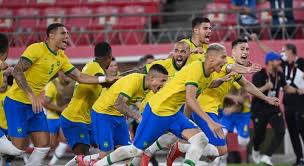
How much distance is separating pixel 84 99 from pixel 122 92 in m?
1.48

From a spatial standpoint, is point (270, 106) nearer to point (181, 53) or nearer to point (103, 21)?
point (181, 53)

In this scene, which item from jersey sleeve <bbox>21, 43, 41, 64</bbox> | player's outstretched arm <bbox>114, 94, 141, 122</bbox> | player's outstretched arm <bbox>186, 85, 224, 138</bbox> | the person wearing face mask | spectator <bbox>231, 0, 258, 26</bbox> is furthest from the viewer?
spectator <bbox>231, 0, 258, 26</bbox>

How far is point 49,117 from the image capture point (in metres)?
22.0

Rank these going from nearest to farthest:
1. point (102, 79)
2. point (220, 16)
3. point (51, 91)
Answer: point (102, 79) < point (51, 91) < point (220, 16)

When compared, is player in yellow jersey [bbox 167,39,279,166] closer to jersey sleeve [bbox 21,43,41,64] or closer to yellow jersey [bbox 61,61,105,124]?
yellow jersey [bbox 61,61,105,124]

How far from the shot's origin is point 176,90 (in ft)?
47.4

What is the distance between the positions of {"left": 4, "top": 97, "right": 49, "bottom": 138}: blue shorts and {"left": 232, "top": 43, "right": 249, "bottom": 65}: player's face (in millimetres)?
3391

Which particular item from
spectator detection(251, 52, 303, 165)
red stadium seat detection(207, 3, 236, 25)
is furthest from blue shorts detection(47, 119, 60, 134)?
red stadium seat detection(207, 3, 236, 25)

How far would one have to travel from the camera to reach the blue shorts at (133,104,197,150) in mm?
14633

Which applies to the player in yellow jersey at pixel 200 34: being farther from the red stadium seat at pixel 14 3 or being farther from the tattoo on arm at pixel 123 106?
the red stadium seat at pixel 14 3

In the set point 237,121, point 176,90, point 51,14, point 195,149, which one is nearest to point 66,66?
point 176,90

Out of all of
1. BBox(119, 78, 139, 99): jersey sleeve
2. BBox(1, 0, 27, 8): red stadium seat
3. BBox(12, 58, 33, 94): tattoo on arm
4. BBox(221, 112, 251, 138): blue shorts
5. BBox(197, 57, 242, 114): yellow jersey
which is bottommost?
BBox(221, 112, 251, 138): blue shorts

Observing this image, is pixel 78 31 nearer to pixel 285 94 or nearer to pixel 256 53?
pixel 256 53

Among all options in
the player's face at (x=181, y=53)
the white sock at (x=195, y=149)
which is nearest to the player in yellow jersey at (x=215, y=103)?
the player's face at (x=181, y=53)
